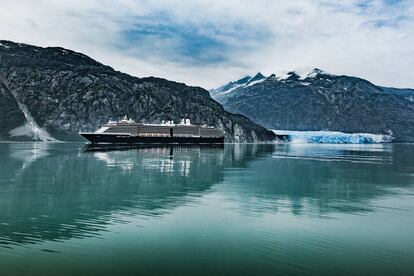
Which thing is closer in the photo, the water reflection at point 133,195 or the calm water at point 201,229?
the calm water at point 201,229

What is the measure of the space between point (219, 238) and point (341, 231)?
28.0 feet

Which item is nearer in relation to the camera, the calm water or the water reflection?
the calm water

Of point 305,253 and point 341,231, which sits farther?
point 341,231

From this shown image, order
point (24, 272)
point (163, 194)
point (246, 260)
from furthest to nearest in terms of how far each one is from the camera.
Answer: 1. point (163, 194)
2. point (246, 260)
3. point (24, 272)

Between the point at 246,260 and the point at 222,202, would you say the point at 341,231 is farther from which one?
the point at 222,202

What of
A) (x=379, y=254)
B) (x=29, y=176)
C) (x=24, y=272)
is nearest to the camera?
(x=24, y=272)

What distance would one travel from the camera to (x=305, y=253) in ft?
73.7

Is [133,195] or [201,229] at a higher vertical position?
[133,195]

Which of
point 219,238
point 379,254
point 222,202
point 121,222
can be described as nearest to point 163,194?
point 222,202

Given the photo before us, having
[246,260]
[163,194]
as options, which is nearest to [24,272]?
[246,260]

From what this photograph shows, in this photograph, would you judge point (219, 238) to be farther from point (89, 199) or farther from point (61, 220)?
point (89, 199)

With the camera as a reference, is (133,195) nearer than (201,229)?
No

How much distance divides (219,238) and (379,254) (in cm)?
896

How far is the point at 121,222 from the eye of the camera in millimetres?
29375
